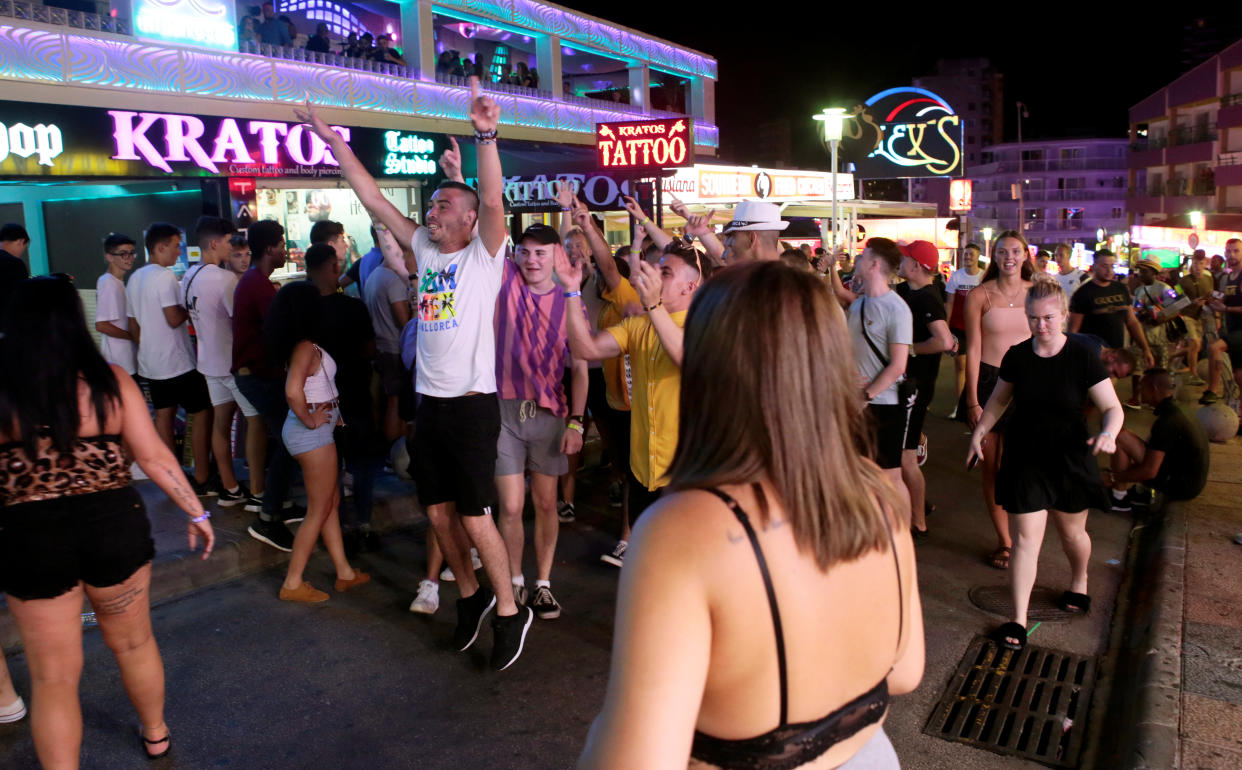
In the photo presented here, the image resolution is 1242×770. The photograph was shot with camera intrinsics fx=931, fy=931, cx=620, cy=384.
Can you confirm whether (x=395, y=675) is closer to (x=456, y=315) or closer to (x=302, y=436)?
(x=302, y=436)

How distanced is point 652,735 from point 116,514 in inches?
113

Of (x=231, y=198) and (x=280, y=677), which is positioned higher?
(x=231, y=198)

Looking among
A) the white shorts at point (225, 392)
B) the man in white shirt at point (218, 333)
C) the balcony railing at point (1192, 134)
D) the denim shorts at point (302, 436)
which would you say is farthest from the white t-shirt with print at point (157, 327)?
the balcony railing at point (1192, 134)

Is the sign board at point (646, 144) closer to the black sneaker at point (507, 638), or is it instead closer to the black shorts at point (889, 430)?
the black shorts at point (889, 430)

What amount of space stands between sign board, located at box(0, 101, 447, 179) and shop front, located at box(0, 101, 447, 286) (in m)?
0.01

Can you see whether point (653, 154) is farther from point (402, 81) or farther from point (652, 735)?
point (652, 735)

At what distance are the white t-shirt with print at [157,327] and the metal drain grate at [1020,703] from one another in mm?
5864

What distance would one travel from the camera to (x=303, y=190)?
47.2ft

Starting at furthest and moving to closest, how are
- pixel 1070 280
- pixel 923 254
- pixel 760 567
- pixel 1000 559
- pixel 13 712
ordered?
pixel 1070 280, pixel 923 254, pixel 1000 559, pixel 13 712, pixel 760 567

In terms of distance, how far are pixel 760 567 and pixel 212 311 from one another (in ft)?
21.1

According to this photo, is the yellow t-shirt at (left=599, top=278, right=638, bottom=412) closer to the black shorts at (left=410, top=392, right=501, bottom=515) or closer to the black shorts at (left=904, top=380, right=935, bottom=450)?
the black shorts at (left=410, top=392, right=501, bottom=515)

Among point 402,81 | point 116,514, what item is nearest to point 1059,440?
point 116,514

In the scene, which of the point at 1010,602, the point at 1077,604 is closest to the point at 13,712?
the point at 1010,602

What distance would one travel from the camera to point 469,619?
4.91 m
